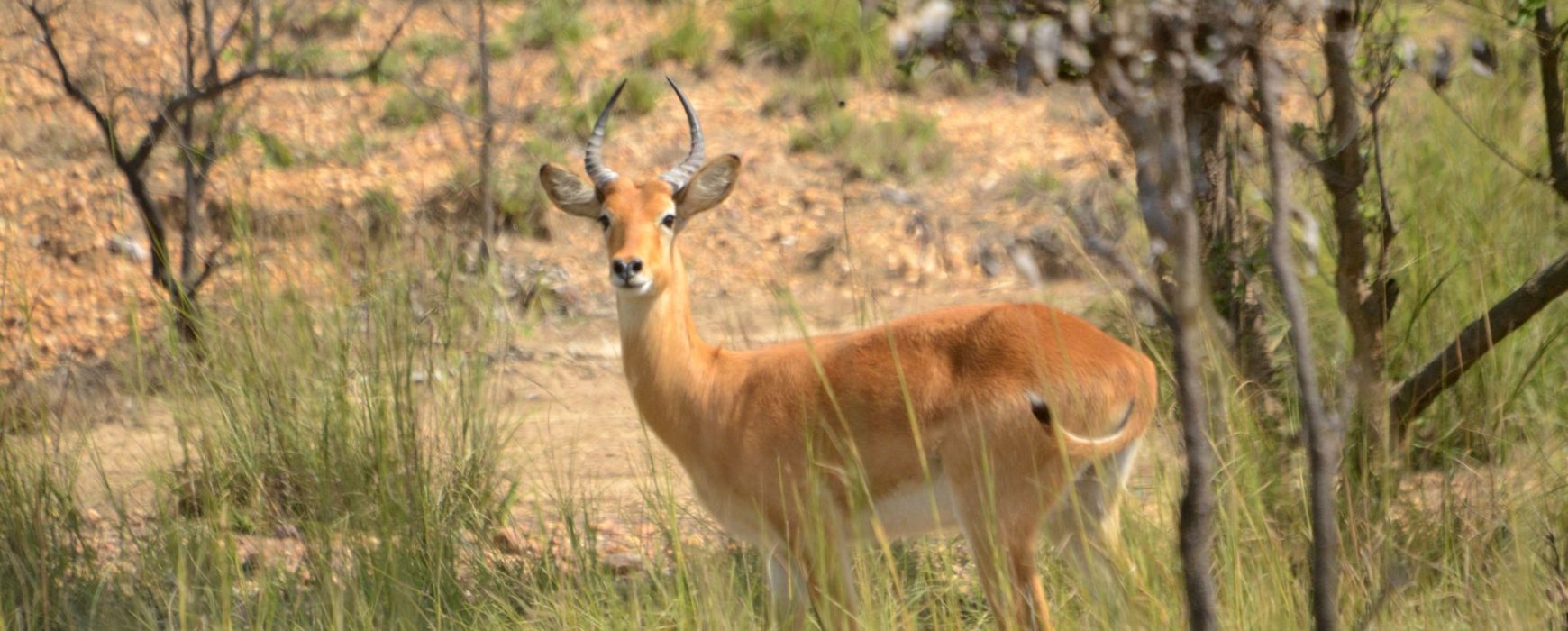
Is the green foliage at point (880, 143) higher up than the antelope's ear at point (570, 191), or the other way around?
the antelope's ear at point (570, 191)

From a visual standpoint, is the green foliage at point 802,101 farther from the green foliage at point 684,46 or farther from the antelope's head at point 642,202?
the antelope's head at point 642,202

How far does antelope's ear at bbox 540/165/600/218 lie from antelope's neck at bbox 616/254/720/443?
14.2 inches

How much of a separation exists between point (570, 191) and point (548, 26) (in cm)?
595

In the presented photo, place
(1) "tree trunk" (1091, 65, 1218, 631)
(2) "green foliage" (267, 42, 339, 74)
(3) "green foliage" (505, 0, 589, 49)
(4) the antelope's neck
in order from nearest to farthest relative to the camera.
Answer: (1) "tree trunk" (1091, 65, 1218, 631) < (4) the antelope's neck < (2) "green foliage" (267, 42, 339, 74) < (3) "green foliage" (505, 0, 589, 49)

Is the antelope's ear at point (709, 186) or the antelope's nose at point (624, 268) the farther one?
the antelope's ear at point (709, 186)

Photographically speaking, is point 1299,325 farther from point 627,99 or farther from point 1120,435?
point 627,99

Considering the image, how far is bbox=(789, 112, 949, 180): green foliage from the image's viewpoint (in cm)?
956

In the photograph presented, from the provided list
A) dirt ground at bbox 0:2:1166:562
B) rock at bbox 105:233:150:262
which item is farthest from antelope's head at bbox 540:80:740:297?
rock at bbox 105:233:150:262

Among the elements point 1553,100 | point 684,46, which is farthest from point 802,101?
point 1553,100

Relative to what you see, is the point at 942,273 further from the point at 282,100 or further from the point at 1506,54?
the point at 282,100

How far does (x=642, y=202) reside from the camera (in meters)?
4.86

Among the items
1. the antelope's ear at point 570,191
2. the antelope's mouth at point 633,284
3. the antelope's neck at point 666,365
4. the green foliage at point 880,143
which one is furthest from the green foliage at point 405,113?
the antelope's mouth at point 633,284

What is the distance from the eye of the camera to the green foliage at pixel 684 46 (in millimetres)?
10828

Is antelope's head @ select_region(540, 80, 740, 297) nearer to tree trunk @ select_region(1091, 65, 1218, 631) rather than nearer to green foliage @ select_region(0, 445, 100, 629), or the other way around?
green foliage @ select_region(0, 445, 100, 629)
